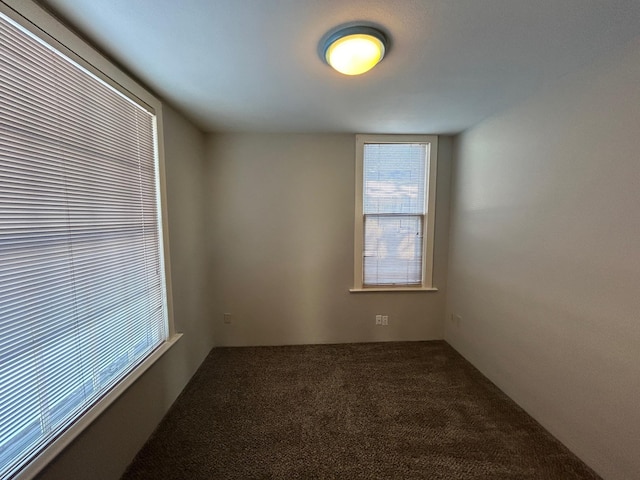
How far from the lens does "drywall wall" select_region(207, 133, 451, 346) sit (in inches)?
109

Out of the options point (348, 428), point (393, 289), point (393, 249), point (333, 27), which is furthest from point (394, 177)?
point (348, 428)

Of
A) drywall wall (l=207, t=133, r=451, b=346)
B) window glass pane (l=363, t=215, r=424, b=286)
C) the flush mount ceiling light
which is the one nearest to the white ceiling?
the flush mount ceiling light

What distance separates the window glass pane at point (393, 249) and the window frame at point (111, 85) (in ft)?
6.60

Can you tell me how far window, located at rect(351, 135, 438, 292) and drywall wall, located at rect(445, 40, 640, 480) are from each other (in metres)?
0.61

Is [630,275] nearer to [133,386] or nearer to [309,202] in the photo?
[309,202]

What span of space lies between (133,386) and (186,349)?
714 millimetres

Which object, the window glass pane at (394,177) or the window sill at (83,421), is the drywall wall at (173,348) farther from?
the window glass pane at (394,177)

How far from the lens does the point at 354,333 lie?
3.00 metres

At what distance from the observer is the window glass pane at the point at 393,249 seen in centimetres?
293

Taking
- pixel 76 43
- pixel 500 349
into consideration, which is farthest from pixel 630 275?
pixel 76 43

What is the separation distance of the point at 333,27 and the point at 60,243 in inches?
64.3

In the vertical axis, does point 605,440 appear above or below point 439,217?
below

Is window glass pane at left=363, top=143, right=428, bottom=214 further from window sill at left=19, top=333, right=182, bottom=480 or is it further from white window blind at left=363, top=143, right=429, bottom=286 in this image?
window sill at left=19, top=333, right=182, bottom=480

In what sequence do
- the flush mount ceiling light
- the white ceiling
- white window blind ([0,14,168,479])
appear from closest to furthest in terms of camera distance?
white window blind ([0,14,168,479]) < the white ceiling < the flush mount ceiling light
